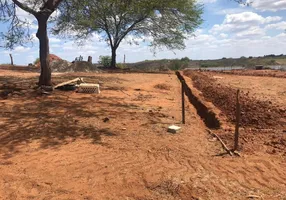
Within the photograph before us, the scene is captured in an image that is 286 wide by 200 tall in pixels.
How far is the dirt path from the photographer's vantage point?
4453 mm

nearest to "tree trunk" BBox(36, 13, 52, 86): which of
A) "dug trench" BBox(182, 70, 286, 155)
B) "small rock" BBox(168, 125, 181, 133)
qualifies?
"dug trench" BBox(182, 70, 286, 155)

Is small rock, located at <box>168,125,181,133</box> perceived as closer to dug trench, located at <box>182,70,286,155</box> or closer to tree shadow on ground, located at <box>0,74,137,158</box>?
dug trench, located at <box>182,70,286,155</box>

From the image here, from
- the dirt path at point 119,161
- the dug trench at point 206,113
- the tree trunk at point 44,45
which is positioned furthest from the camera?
the tree trunk at point 44,45

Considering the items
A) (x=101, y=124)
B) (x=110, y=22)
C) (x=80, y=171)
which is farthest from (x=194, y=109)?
(x=110, y=22)

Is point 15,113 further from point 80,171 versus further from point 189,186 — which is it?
point 189,186

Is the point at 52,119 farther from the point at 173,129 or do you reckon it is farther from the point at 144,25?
the point at 144,25

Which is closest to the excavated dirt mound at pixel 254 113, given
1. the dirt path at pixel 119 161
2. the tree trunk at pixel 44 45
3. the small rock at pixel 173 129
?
the dirt path at pixel 119 161

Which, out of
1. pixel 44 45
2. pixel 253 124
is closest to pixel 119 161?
pixel 253 124

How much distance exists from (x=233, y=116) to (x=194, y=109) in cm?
227

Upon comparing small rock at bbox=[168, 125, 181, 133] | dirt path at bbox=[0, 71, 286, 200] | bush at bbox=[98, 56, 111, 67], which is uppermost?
bush at bbox=[98, 56, 111, 67]

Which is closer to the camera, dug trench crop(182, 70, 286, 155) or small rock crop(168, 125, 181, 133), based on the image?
dug trench crop(182, 70, 286, 155)

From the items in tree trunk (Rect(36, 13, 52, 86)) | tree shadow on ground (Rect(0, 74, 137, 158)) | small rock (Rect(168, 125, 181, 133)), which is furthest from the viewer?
tree trunk (Rect(36, 13, 52, 86))

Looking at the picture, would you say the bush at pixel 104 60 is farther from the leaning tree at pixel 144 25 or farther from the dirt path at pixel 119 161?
the dirt path at pixel 119 161

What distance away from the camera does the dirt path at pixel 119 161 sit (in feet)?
14.6
